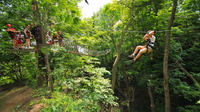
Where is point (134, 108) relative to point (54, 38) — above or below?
below

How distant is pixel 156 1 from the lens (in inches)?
190

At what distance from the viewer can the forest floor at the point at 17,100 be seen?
12.9 feet

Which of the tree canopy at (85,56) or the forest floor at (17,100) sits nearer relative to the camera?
the tree canopy at (85,56)

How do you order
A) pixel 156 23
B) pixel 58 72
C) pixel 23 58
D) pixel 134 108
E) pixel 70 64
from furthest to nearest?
pixel 134 108 → pixel 156 23 → pixel 23 58 → pixel 70 64 → pixel 58 72

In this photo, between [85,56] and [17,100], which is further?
[17,100]

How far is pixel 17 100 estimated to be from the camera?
486 centimetres

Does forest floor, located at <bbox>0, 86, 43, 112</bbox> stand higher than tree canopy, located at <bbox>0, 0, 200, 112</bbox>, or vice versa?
tree canopy, located at <bbox>0, 0, 200, 112</bbox>

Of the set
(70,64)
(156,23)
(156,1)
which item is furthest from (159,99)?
(70,64)

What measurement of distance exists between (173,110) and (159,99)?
A: 1045 millimetres

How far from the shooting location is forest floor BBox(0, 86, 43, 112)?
3928 millimetres

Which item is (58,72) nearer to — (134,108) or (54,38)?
(54,38)

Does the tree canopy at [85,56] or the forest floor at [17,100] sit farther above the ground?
the tree canopy at [85,56]

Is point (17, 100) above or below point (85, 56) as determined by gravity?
below

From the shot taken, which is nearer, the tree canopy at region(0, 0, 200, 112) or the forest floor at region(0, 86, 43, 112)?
the tree canopy at region(0, 0, 200, 112)
